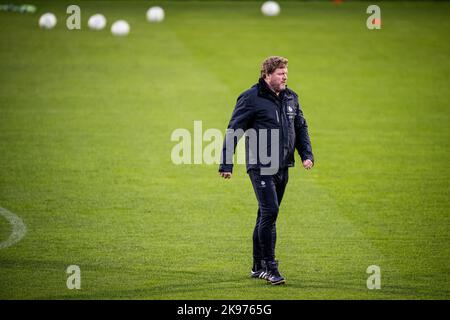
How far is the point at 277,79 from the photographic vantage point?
10188 mm

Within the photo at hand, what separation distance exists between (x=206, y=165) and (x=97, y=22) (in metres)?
13.9

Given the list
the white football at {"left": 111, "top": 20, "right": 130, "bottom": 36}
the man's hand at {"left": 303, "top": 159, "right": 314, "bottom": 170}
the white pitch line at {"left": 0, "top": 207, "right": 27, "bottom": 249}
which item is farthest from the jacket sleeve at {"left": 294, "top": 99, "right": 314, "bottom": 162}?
the white football at {"left": 111, "top": 20, "right": 130, "bottom": 36}

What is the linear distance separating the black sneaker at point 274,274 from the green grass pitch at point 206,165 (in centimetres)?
9

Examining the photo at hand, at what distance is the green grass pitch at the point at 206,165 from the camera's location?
11023mm

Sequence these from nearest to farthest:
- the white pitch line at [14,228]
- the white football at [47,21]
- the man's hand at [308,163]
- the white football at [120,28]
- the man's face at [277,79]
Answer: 1. the man's face at [277,79]
2. the man's hand at [308,163]
3. the white pitch line at [14,228]
4. the white football at [120,28]
5. the white football at [47,21]

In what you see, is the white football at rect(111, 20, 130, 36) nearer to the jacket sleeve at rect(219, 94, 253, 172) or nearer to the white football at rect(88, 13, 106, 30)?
the white football at rect(88, 13, 106, 30)

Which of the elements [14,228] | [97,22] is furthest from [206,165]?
[97,22]

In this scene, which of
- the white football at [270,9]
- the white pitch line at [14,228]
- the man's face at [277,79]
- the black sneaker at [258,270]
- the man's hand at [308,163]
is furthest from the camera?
the white football at [270,9]

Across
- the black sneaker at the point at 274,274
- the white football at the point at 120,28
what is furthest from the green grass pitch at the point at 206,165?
the white football at the point at 120,28

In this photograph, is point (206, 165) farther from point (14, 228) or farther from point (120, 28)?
point (120, 28)

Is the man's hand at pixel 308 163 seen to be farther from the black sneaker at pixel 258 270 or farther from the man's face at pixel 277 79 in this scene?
the black sneaker at pixel 258 270

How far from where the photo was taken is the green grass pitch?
11.0m

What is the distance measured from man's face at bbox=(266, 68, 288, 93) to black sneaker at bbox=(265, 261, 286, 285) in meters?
1.83

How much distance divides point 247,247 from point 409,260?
1958 mm
